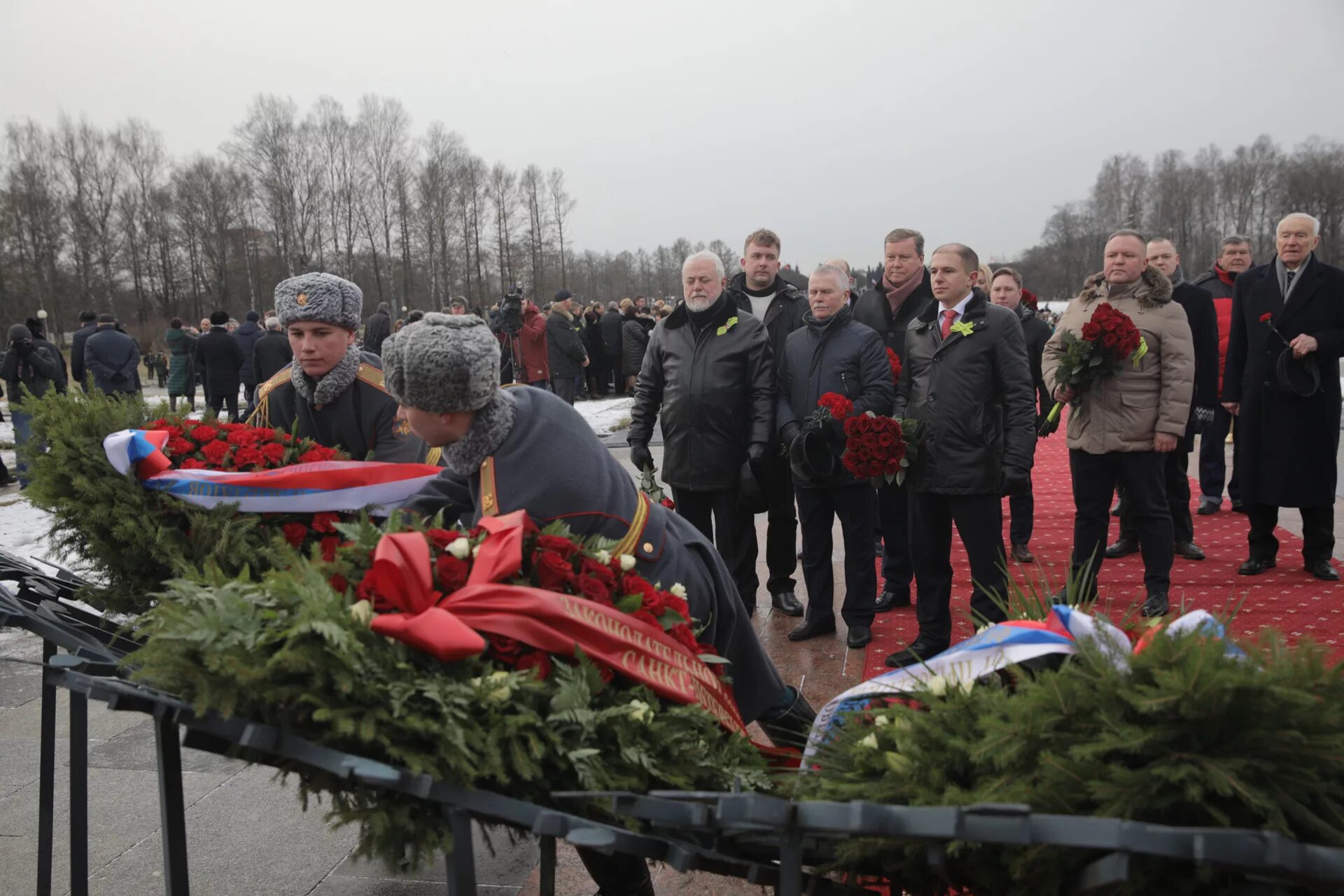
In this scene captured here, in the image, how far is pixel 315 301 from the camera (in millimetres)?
4004

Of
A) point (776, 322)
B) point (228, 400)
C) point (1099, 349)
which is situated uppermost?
point (776, 322)

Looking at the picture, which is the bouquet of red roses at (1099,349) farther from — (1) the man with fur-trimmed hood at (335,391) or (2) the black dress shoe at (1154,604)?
(1) the man with fur-trimmed hood at (335,391)

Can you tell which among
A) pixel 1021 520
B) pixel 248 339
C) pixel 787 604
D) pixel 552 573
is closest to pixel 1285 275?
pixel 1021 520

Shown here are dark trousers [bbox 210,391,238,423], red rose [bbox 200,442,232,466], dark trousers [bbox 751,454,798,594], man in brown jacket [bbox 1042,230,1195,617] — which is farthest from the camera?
dark trousers [bbox 210,391,238,423]

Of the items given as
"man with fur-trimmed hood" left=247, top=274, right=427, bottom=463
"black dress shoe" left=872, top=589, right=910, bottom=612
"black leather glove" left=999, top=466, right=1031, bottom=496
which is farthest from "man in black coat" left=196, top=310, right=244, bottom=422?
"black leather glove" left=999, top=466, right=1031, bottom=496

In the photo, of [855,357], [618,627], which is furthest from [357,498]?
[855,357]

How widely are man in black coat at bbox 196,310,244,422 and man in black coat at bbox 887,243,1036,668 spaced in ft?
45.5

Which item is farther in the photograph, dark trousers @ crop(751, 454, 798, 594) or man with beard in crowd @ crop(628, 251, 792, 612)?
dark trousers @ crop(751, 454, 798, 594)

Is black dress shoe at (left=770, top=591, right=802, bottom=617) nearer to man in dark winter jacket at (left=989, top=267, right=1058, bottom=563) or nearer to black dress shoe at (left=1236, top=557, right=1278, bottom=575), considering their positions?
man in dark winter jacket at (left=989, top=267, right=1058, bottom=563)

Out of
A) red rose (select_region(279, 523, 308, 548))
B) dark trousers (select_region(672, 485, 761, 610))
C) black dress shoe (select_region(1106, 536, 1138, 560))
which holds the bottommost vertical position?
black dress shoe (select_region(1106, 536, 1138, 560))

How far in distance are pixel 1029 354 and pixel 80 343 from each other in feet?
42.0

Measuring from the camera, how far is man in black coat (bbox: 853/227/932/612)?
6.44 metres

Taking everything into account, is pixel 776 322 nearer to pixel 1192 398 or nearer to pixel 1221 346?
pixel 1192 398

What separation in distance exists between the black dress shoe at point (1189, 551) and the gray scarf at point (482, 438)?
5899 mm
